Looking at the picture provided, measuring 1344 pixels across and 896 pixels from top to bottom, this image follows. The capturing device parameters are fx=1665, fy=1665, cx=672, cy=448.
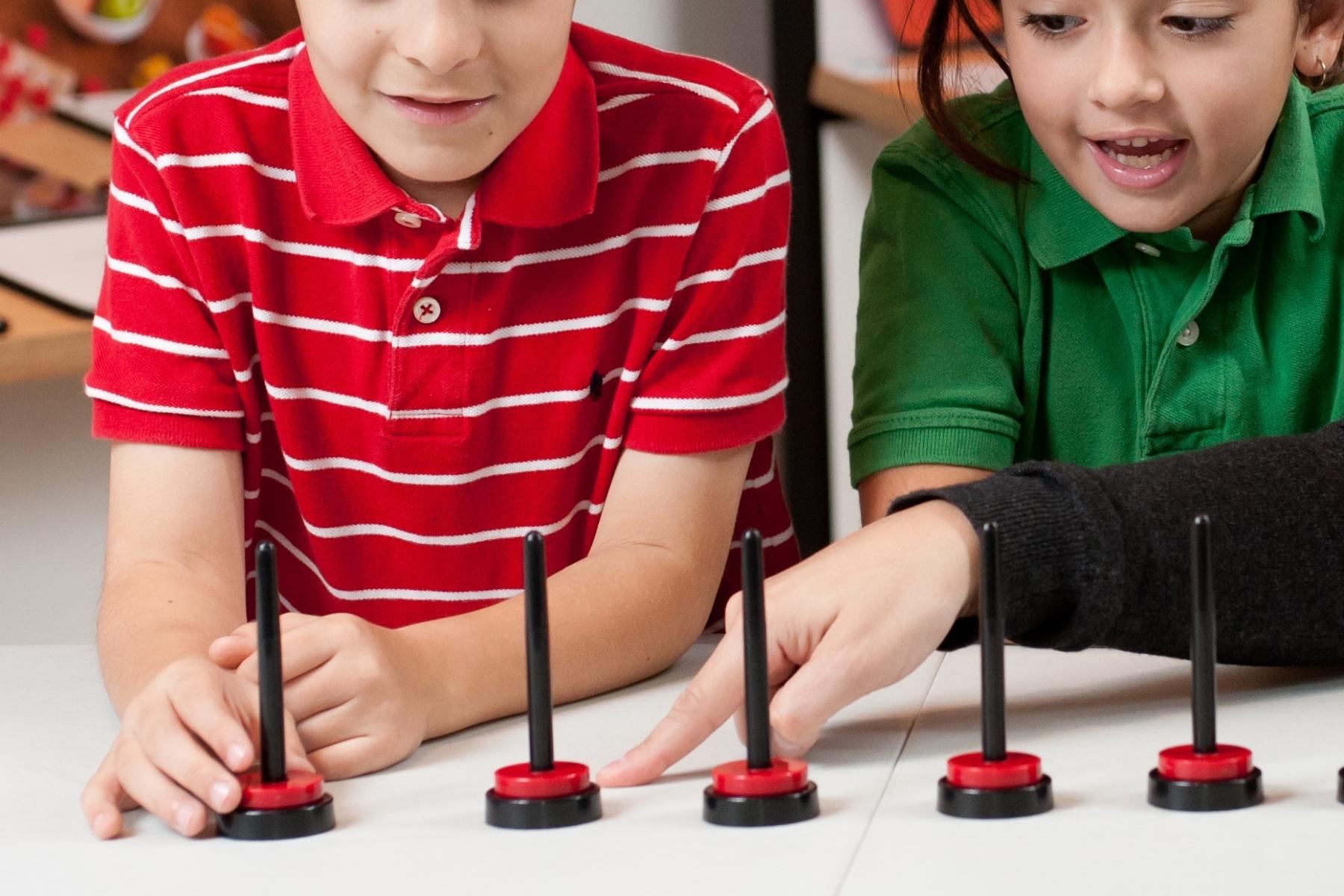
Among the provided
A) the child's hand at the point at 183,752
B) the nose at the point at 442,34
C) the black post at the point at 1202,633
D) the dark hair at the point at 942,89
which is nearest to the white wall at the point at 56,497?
the dark hair at the point at 942,89

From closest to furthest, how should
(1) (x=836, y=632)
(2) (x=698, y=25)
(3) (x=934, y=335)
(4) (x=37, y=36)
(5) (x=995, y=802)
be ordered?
1. (5) (x=995, y=802)
2. (1) (x=836, y=632)
3. (3) (x=934, y=335)
4. (4) (x=37, y=36)
5. (2) (x=698, y=25)

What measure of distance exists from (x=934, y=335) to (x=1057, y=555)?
0.33 meters

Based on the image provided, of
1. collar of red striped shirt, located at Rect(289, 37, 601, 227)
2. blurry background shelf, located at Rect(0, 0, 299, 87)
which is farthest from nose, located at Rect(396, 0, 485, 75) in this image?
blurry background shelf, located at Rect(0, 0, 299, 87)

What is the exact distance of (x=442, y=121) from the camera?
813 mm

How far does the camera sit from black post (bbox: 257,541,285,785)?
0.52 metres

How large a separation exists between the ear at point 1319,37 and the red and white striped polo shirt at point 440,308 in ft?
1.02

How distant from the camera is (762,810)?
20.3 inches

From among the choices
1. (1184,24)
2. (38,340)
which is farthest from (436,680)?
(38,340)

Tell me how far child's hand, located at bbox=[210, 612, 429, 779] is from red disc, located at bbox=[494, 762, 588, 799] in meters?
0.10

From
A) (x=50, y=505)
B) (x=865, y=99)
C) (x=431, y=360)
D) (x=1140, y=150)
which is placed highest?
(x=865, y=99)

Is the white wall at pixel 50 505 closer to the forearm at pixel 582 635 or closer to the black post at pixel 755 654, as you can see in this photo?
the forearm at pixel 582 635

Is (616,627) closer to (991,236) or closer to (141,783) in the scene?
(141,783)

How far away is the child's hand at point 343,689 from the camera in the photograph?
2.04ft

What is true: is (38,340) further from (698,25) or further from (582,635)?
(582,635)
